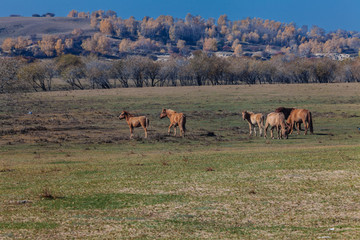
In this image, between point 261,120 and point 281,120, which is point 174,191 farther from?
point 261,120

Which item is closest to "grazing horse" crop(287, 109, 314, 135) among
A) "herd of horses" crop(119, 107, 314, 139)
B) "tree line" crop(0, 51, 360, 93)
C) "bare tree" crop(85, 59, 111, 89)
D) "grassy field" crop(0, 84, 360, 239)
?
"herd of horses" crop(119, 107, 314, 139)

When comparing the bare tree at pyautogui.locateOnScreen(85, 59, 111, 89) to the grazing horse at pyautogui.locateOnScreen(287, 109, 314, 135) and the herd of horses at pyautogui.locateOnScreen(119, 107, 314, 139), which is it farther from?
the grazing horse at pyautogui.locateOnScreen(287, 109, 314, 135)

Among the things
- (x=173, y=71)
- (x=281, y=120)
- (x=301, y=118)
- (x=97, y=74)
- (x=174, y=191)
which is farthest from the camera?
(x=173, y=71)

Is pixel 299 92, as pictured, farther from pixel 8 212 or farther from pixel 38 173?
pixel 8 212

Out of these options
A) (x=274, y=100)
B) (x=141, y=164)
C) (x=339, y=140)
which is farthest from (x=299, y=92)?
(x=141, y=164)

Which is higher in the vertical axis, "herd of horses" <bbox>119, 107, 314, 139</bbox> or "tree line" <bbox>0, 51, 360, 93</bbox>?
"tree line" <bbox>0, 51, 360, 93</bbox>

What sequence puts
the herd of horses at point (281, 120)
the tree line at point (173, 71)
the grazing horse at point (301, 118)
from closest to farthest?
the herd of horses at point (281, 120), the grazing horse at point (301, 118), the tree line at point (173, 71)

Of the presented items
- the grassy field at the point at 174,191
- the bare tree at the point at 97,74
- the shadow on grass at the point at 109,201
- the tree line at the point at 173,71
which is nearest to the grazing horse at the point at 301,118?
the grassy field at the point at 174,191

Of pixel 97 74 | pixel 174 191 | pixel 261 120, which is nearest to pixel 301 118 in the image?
pixel 261 120

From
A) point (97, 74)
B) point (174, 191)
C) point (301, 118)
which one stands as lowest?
point (301, 118)

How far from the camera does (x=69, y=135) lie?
116ft

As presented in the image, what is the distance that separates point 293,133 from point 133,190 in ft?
85.3

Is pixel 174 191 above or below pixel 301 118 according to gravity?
above

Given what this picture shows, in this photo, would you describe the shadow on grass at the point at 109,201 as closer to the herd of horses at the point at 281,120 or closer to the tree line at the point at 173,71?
the herd of horses at the point at 281,120
